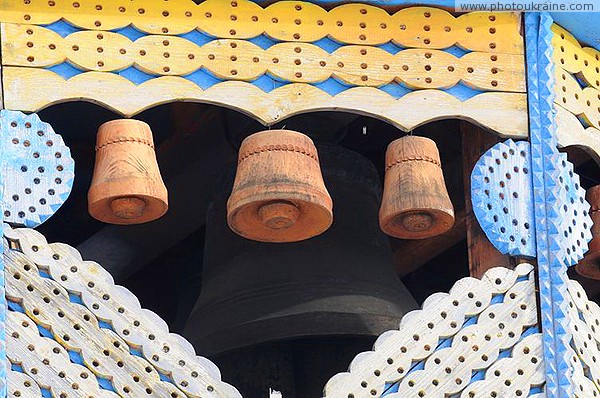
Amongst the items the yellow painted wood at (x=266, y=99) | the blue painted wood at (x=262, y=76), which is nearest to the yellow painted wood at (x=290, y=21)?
the blue painted wood at (x=262, y=76)

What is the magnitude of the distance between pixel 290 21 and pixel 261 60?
0.64 ft

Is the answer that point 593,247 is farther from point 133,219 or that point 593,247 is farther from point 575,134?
point 133,219

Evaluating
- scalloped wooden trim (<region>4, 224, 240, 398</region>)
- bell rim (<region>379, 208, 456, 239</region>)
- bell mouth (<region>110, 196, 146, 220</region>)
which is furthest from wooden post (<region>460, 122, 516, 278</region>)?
bell mouth (<region>110, 196, 146, 220</region>)

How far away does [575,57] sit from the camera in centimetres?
1153

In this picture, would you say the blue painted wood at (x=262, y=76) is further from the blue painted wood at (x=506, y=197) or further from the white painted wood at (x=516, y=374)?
the white painted wood at (x=516, y=374)

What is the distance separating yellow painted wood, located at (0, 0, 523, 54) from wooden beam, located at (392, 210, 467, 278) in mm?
1583

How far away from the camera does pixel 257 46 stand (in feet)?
36.3

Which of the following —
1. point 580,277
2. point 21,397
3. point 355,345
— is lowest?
point 21,397

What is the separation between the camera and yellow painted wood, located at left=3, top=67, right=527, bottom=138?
10805 mm

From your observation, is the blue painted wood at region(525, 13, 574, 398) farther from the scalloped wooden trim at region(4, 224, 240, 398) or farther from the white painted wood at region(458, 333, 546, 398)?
the scalloped wooden trim at region(4, 224, 240, 398)

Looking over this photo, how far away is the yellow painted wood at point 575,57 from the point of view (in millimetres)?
11461

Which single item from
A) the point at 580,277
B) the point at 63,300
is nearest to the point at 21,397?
the point at 63,300

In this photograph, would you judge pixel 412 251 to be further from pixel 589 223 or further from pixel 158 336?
pixel 158 336

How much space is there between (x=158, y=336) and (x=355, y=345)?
1283mm
